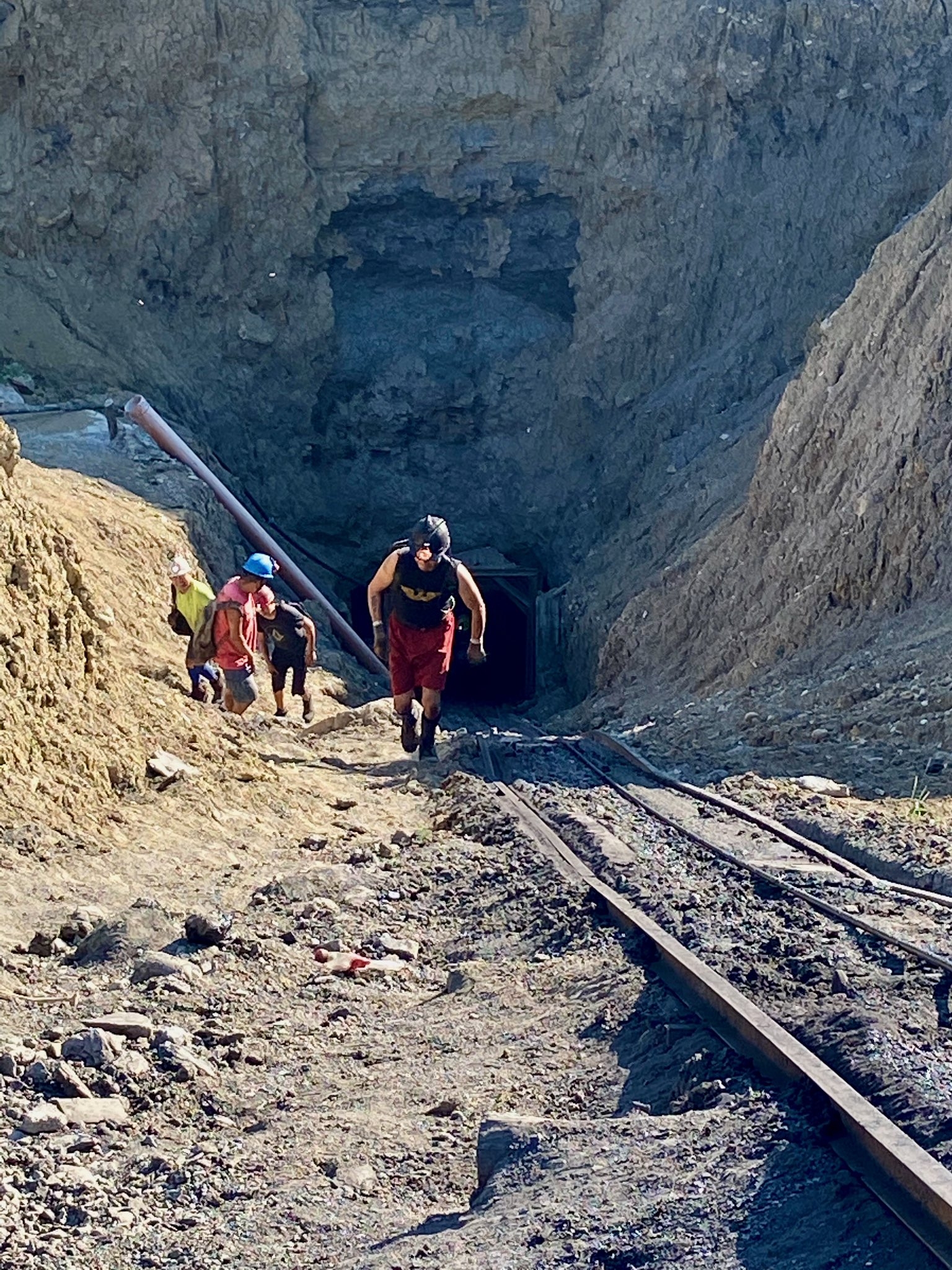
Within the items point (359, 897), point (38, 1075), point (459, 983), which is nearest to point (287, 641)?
point (359, 897)

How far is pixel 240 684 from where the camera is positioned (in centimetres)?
1169

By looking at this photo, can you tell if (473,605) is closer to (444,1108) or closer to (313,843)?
(313,843)

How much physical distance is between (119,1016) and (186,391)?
19.8 m

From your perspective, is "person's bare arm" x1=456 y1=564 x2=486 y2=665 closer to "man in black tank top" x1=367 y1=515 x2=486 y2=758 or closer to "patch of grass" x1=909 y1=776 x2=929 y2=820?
"man in black tank top" x1=367 y1=515 x2=486 y2=758

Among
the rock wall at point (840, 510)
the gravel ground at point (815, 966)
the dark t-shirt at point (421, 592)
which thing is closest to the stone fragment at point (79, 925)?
the gravel ground at point (815, 966)

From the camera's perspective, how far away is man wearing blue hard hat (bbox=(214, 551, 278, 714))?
11.6 meters

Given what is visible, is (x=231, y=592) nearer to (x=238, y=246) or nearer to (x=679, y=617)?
(x=679, y=617)

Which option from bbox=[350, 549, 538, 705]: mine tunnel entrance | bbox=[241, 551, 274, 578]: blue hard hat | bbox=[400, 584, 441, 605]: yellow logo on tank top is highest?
bbox=[400, 584, 441, 605]: yellow logo on tank top

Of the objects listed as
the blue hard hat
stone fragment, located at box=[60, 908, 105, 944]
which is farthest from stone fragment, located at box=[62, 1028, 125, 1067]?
the blue hard hat

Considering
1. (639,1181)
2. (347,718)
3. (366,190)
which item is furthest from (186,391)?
(639,1181)

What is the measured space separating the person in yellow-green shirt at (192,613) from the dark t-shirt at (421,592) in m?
→ 2.17

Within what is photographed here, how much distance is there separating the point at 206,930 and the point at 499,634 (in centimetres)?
1945

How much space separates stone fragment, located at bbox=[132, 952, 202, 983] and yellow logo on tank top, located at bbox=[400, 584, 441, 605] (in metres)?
4.82

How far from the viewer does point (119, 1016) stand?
5.75 metres
